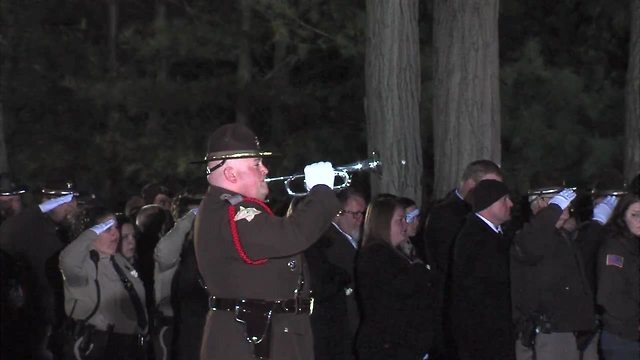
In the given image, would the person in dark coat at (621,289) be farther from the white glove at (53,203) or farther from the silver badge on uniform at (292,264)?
the white glove at (53,203)

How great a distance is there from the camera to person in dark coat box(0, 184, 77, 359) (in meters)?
12.8

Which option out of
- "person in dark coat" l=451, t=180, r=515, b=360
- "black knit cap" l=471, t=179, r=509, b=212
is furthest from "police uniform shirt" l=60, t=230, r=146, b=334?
"black knit cap" l=471, t=179, r=509, b=212

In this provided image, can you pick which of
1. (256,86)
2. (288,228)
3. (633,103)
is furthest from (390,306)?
(256,86)

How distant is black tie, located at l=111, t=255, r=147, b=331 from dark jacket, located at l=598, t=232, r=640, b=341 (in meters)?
3.49

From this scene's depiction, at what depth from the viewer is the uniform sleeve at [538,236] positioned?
988 centimetres

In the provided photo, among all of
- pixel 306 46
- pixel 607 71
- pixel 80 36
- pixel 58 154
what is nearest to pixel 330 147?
pixel 306 46

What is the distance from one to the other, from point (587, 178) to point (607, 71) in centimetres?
257

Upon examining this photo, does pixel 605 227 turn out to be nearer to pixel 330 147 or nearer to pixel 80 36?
pixel 330 147

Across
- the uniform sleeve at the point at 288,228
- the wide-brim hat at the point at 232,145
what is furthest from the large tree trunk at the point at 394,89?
the uniform sleeve at the point at 288,228

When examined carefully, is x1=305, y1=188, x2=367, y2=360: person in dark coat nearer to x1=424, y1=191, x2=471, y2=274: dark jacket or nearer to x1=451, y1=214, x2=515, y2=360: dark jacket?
x1=424, y1=191, x2=471, y2=274: dark jacket

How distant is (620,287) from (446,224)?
134cm

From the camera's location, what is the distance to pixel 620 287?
1080cm

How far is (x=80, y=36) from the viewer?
1411 inches

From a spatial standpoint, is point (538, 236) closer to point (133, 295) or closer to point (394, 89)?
point (133, 295)
